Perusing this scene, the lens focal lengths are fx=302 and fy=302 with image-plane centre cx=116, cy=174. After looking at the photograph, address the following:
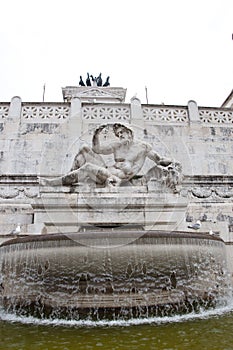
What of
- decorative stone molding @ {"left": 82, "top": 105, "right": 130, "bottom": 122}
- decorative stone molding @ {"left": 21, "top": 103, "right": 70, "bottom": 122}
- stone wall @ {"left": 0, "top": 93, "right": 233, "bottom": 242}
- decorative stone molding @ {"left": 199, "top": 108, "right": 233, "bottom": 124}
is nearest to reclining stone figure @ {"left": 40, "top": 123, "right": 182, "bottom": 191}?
stone wall @ {"left": 0, "top": 93, "right": 233, "bottom": 242}

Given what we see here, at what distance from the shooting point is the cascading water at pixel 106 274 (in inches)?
178

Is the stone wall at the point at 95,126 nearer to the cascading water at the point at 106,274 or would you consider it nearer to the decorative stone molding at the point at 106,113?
the decorative stone molding at the point at 106,113

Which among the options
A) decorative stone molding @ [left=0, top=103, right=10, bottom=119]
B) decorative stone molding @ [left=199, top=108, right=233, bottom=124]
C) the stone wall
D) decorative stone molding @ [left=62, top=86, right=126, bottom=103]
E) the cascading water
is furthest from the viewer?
decorative stone molding @ [left=62, top=86, right=126, bottom=103]

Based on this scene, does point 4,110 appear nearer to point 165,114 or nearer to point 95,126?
point 95,126

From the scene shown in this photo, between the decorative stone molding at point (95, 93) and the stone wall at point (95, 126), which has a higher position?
the decorative stone molding at point (95, 93)

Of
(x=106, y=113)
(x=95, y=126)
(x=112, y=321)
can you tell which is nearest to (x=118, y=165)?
(x=112, y=321)

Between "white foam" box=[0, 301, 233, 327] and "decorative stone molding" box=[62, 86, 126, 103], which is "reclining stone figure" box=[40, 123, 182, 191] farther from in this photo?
"decorative stone molding" box=[62, 86, 126, 103]

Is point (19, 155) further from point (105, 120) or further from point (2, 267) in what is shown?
point (2, 267)

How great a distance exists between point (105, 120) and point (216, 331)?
11.1 m

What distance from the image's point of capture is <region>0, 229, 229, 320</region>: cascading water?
14.9 feet

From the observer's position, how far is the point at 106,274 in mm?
4691

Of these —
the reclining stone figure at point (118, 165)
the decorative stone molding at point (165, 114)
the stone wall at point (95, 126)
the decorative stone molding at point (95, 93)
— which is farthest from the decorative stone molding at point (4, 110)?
the decorative stone molding at point (95, 93)

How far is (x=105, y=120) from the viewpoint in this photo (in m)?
13.8

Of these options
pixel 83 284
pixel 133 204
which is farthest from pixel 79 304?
pixel 133 204
